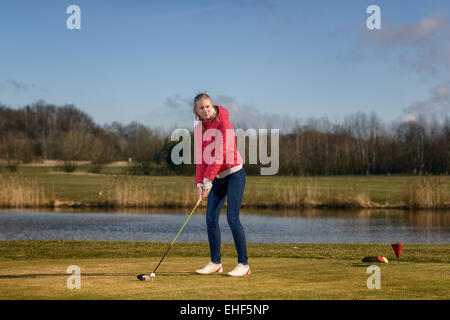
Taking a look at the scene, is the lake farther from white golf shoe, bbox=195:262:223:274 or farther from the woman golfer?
the woman golfer

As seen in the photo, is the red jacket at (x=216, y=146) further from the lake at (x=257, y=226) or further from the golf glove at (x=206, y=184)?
the lake at (x=257, y=226)

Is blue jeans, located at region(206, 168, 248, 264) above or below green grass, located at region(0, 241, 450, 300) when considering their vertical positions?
above

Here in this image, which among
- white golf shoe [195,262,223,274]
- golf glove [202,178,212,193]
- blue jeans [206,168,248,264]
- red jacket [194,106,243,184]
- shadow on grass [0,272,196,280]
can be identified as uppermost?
red jacket [194,106,243,184]

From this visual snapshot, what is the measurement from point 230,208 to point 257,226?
17.7 meters

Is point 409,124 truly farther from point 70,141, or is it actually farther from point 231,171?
point 231,171

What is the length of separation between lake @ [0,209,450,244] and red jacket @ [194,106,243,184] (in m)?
13.1

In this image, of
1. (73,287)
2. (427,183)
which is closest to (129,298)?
(73,287)

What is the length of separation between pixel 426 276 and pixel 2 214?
25.1 m

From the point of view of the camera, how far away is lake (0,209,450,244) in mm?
21766

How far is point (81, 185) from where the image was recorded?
48000 mm

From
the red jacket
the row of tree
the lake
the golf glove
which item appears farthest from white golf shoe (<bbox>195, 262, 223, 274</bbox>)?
A: the row of tree

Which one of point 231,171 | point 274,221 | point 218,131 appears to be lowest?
point 274,221

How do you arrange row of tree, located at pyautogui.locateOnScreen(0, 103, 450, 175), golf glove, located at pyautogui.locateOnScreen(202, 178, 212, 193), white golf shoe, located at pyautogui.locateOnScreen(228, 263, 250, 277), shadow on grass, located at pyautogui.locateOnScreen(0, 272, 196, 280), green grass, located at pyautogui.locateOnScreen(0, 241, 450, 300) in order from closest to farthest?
green grass, located at pyautogui.locateOnScreen(0, 241, 450, 300), golf glove, located at pyautogui.locateOnScreen(202, 178, 212, 193), white golf shoe, located at pyautogui.locateOnScreen(228, 263, 250, 277), shadow on grass, located at pyautogui.locateOnScreen(0, 272, 196, 280), row of tree, located at pyautogui.locateOnScreen(0, 103, 450, 175)

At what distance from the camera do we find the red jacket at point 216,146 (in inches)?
295
